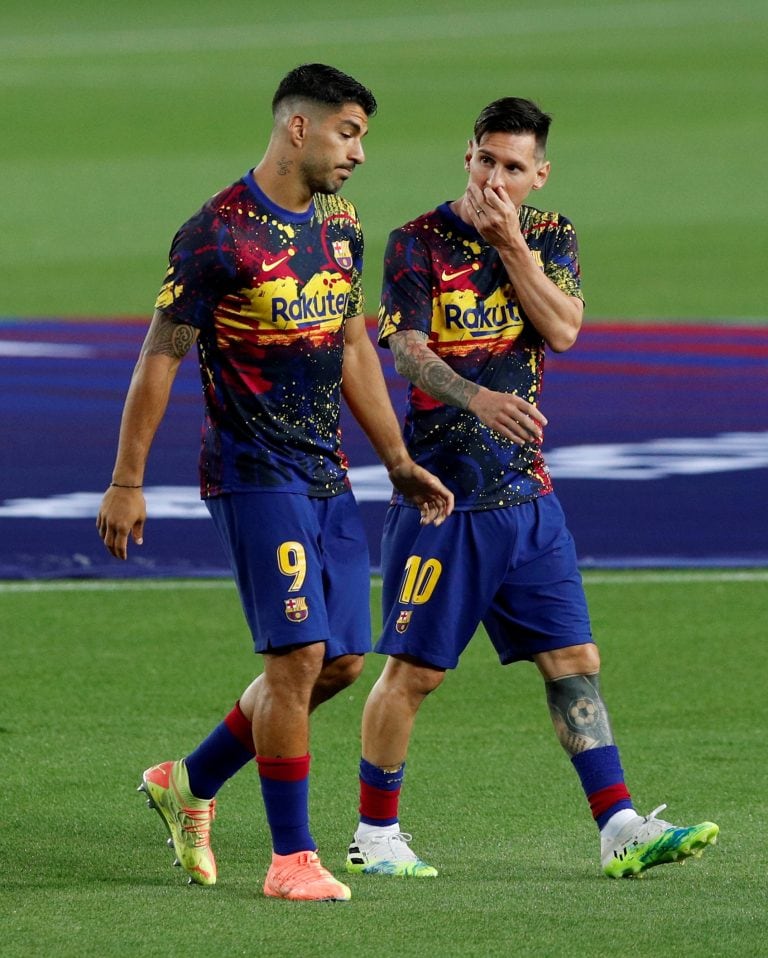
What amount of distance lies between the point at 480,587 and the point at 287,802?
87cm

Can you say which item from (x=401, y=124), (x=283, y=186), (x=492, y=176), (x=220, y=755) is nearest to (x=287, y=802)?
(x=220, y=755)

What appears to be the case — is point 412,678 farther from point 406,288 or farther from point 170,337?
point 170,337

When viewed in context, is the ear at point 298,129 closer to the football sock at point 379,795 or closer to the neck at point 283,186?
the neck at point 283,186

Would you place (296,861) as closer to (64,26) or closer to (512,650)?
(512,650)

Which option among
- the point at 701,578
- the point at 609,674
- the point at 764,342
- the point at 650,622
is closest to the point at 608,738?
the point at 609,674

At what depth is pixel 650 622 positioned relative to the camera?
855 centimetres

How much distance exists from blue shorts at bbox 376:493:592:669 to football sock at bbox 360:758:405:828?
0.34m

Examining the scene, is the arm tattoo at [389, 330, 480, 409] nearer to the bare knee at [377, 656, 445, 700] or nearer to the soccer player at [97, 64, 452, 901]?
the soccer player at [97, 64, 452, 901]

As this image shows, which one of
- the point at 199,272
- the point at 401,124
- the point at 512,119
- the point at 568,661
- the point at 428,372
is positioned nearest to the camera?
the point at 199,272

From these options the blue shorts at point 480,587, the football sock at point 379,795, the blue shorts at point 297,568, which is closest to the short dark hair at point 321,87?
the blue shorts at point 297,568

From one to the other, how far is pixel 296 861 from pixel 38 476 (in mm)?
6420

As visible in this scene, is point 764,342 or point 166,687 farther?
point 764,342

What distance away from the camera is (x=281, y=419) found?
514cm

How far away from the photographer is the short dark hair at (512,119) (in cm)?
548
